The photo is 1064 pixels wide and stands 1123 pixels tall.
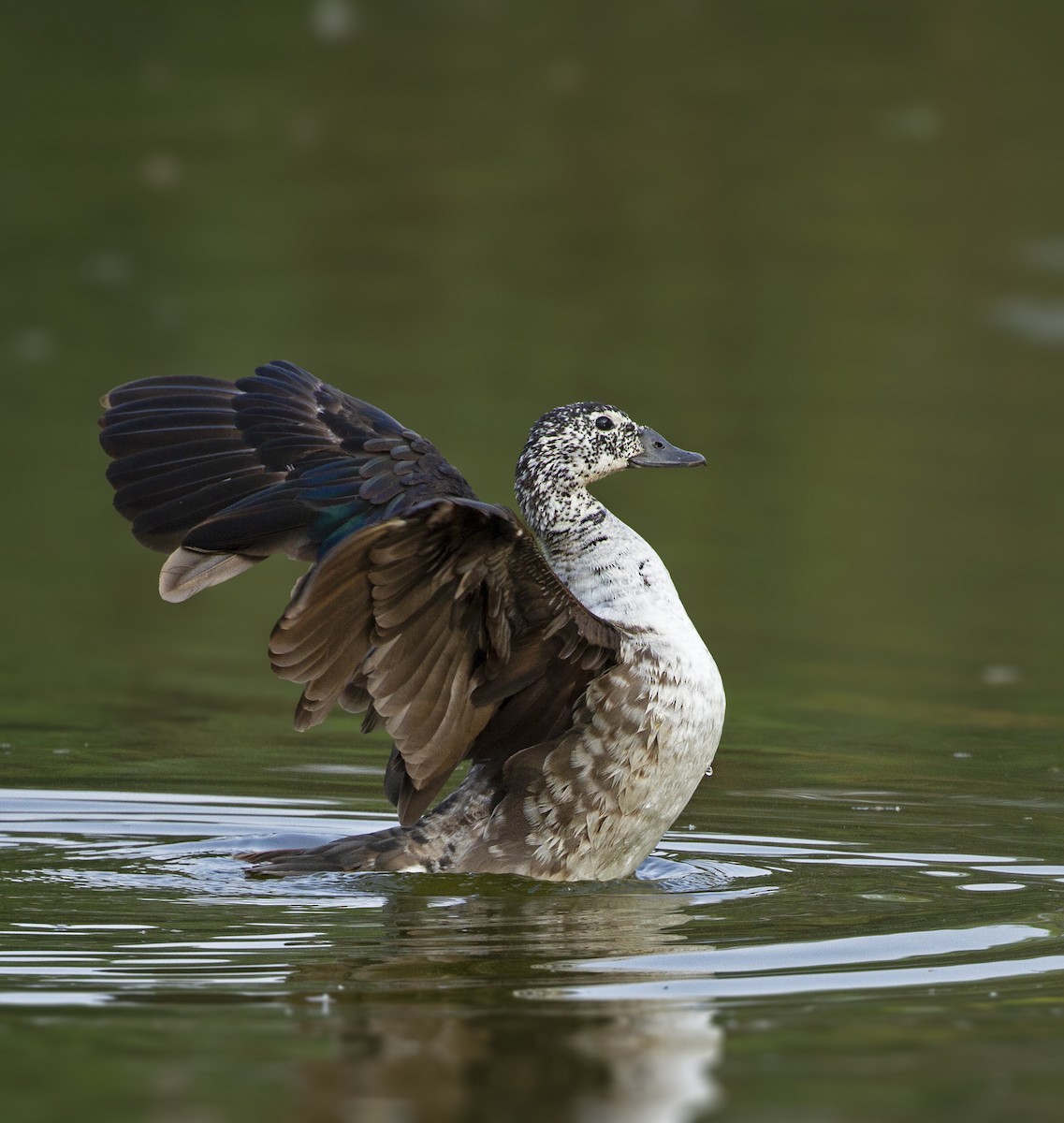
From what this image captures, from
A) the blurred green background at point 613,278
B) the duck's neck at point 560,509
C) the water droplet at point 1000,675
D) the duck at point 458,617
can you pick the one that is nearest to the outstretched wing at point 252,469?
the duck at point 458,617

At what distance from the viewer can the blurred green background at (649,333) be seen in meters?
9.79

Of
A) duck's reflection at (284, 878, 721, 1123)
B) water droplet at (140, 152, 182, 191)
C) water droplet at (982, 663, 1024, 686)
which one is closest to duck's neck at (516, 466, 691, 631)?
duck's reflection at (284, 878, 721, 1123)

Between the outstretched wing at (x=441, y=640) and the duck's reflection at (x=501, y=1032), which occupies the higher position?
the outstretched wing at (x=441, y=640)

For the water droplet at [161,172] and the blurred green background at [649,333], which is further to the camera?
the water droplet at [161,172]

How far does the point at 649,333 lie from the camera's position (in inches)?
940

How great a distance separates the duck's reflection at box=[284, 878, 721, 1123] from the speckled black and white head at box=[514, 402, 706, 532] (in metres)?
1.75

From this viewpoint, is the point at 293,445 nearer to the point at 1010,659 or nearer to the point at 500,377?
the point at 1010,659

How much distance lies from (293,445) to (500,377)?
13.9m

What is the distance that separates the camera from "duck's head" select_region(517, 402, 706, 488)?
27.0 ft

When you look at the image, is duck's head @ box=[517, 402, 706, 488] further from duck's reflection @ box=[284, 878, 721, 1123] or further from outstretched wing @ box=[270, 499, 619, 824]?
duck's reflection @ box=[284, 878, 721, 1123]

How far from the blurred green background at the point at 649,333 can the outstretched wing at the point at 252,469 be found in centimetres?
146

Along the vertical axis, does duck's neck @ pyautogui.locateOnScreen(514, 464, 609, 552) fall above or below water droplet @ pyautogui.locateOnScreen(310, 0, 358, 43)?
below

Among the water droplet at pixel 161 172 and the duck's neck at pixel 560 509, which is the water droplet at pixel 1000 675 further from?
the water droplet at pixel 161 172

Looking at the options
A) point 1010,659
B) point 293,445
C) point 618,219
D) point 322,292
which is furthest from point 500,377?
point 293,445
